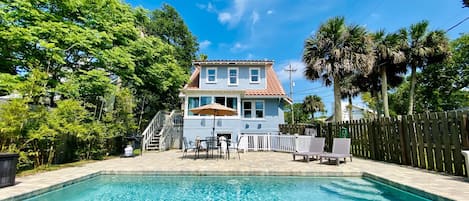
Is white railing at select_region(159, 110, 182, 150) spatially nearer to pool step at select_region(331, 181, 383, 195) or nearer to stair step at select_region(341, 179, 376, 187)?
pool step at select_region(331, 181, 383, 195)

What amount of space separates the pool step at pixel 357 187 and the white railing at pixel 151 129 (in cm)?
1197

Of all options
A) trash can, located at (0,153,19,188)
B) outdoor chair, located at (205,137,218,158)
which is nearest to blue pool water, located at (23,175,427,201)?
trash can, located at (0,153,19,188)

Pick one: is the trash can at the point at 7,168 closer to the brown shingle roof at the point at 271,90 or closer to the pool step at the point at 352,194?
the pool step at the point at 352,194

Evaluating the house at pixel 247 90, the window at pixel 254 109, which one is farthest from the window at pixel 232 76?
the window at pixel 254 109

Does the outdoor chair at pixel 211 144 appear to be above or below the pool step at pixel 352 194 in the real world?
above

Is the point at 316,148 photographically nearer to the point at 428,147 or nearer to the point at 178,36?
the point at 428,147

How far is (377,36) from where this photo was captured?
1625 centimetres

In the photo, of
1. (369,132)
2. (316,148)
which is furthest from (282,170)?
(369,132)

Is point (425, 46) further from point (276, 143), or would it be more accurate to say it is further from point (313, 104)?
point (313, 104)

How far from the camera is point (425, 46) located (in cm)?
1588

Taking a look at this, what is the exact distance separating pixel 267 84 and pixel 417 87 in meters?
19.8

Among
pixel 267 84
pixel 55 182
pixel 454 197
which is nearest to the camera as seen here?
pixel 454 197

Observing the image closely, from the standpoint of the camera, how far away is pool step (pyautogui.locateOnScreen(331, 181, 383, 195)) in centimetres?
584

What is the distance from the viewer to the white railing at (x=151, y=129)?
49.9 ft
